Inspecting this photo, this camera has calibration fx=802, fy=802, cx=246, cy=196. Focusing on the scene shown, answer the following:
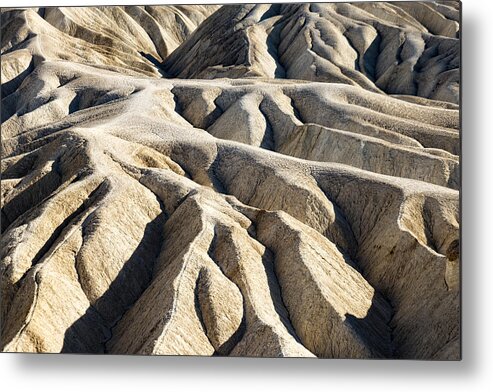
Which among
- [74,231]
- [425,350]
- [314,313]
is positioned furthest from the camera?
[74,231]

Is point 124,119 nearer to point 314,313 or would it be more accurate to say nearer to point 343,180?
point 343,180

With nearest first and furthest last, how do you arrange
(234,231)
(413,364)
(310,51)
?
(413,364), (234,231), (310,51)

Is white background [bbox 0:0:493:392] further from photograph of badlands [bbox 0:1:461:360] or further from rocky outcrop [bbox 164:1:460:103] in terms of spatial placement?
rocky outcrop [bbox 164:1:460:103]

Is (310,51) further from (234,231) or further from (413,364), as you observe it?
(413,364)

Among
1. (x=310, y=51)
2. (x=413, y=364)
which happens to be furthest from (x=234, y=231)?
(x=310, y=51)

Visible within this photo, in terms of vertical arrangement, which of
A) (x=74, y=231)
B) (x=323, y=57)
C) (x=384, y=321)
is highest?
(x=74, y=231)

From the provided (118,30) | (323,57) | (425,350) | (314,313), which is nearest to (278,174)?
(314,313)

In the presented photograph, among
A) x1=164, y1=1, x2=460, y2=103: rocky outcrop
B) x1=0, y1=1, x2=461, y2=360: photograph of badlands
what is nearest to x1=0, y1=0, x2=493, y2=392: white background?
x1=0, y1=1, x2=461, y2=360: photograph of badlands

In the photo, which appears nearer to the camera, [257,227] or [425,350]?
[425,350]
